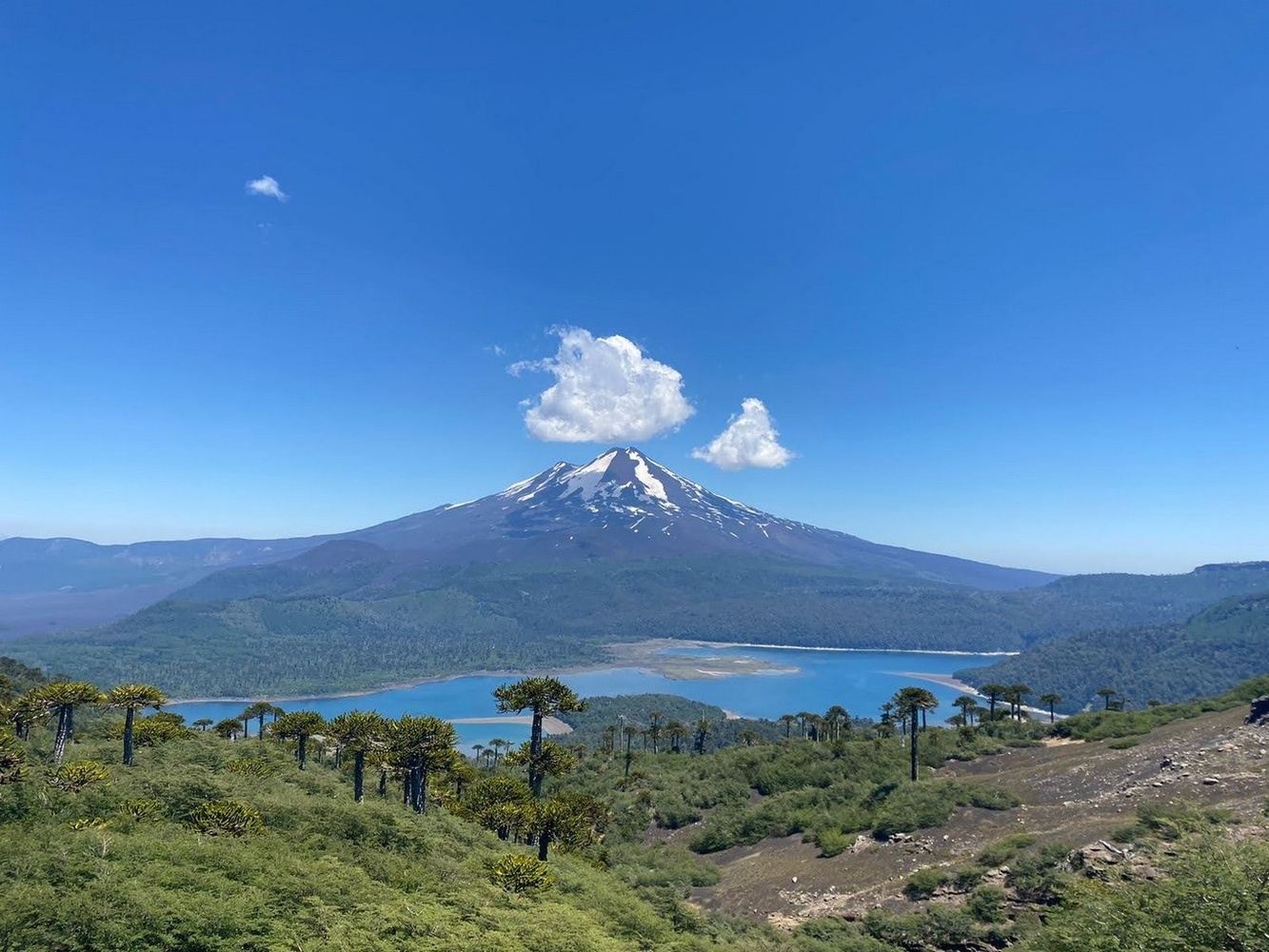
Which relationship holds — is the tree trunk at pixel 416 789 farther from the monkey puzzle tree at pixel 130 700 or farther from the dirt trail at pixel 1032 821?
the dirt trail at pixel 1032 821

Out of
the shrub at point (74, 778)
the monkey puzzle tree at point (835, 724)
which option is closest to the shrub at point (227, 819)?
the shrub at point (74, 778)

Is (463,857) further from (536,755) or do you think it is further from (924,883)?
(924,883)

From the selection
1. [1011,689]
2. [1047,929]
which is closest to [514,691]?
[1047,929]

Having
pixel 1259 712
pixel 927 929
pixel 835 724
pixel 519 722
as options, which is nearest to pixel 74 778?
pixel 927 929

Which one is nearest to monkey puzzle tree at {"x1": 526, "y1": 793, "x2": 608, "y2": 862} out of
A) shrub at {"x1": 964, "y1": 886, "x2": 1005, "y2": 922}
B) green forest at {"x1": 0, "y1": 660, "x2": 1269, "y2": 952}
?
green forest at {"x1": 0, "y1": 660, "x2": 1269, "y2": 952}

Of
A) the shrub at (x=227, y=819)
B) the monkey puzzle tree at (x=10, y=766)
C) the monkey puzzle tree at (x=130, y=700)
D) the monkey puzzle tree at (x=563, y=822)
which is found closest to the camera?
the shrub at (x=227, y=819)

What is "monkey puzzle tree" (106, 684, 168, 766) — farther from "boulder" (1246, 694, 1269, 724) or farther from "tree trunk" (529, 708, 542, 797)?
"boulder" (1246, 694, 1269, 724)
